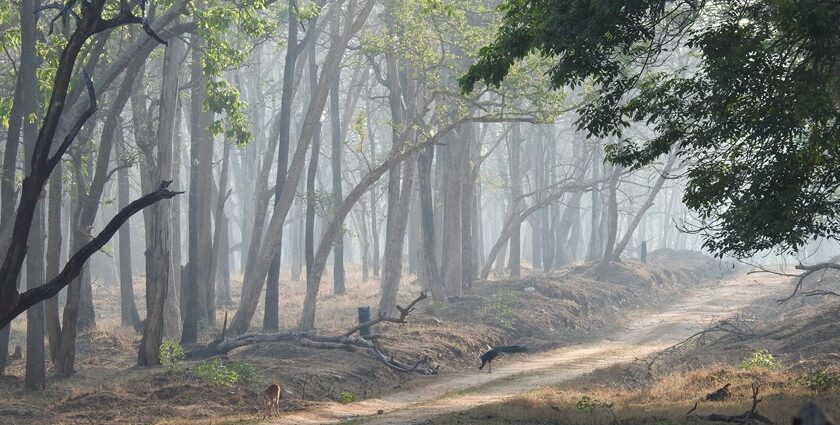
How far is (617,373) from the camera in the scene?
70.1 feet

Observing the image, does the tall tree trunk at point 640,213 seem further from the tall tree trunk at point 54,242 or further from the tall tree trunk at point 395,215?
the tall tree trunk at point 54,242

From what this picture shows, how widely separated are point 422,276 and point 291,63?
13.5 meters

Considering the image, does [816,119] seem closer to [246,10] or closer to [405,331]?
[246,10]

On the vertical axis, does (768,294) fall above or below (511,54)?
below

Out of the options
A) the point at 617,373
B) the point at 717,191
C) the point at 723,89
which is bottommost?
the point at 617,373

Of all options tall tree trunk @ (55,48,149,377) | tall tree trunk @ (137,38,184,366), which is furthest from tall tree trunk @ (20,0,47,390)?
tall tree trunk @ (137,38,184,366)

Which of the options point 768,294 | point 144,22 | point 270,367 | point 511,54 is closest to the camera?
point 144,22

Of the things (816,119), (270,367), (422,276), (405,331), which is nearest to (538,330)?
(405,331)

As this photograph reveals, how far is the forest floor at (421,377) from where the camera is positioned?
16.0m

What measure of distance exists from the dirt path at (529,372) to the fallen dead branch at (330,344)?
31.1 inches

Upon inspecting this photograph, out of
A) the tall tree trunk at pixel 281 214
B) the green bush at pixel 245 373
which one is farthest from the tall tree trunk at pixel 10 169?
the tall tree trunk at pixel 281 214

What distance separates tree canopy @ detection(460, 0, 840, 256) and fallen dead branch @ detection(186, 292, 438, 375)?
9.05 meters

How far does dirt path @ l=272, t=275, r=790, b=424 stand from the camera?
16375 mm

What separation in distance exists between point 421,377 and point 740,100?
1095 centimetres
